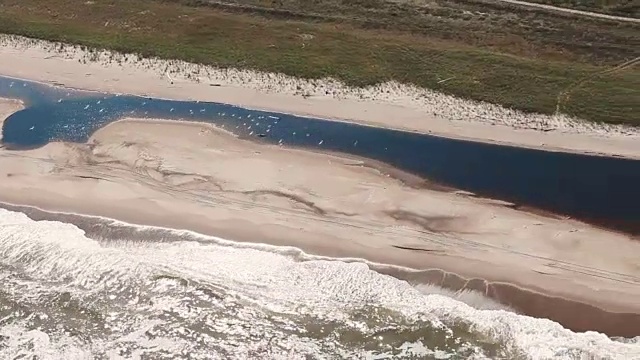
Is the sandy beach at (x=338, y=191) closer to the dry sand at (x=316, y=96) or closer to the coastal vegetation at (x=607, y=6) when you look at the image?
the dry sand at (x=316, y=96)

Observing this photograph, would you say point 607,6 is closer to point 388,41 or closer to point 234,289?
point 388,41

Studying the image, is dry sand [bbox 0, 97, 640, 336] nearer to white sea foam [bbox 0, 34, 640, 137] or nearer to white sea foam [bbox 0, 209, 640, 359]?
white sea foam [bbox 0, 209, 640, 359]

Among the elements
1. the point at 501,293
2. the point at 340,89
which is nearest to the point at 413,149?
the point at 340,89

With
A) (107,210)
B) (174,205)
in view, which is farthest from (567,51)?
(107,210)

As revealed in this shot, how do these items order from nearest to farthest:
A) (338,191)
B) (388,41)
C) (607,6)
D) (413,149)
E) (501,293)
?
1. (501,293)
2. (338,191)
3. (413,149)
4. (388,41)
5. (607,6)

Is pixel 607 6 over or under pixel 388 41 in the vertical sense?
over

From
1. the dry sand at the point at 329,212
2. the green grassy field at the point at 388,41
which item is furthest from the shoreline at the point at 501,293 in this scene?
the green grassy field at the point at 388,41

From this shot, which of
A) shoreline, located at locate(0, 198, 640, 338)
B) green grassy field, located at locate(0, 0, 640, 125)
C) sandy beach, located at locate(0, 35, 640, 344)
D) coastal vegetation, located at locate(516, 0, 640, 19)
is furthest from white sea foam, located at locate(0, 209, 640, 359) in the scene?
coastal vegetation, located at locate(516, 0, 640, 19)

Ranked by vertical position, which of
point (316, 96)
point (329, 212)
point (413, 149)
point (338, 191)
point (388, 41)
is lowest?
point (329, 212)
